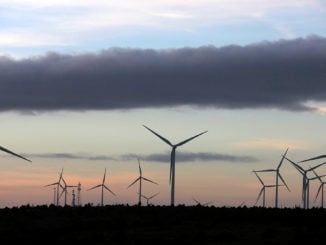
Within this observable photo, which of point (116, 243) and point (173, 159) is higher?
point (173, 159)

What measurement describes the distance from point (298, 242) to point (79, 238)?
18.6 meters

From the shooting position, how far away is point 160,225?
292ft

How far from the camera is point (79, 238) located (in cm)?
7888

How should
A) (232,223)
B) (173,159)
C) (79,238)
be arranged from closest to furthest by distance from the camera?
(79,238)
(232,223)
(173,159)

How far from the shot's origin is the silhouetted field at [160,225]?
7731 cm

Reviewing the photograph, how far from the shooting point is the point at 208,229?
283 feet

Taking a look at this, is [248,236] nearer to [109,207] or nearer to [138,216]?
[138,216]

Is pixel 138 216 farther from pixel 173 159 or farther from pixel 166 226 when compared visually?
pixel 173 159

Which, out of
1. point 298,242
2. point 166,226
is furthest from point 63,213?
point 298,242

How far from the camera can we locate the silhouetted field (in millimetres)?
77312

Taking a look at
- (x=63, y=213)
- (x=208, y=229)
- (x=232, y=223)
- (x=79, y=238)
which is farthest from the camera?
(x=63, y=213)

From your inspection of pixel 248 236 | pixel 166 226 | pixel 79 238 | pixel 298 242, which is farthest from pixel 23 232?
pixel 298 242

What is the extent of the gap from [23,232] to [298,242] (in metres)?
24.9

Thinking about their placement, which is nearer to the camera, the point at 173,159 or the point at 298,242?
the point at 298,242
